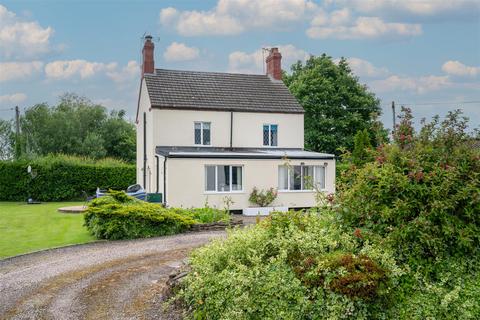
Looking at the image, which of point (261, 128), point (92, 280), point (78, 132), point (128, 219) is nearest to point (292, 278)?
point (92, 280)

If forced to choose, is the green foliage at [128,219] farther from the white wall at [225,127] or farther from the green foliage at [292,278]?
the white wall at [225,127]

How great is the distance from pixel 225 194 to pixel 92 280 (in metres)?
13.4

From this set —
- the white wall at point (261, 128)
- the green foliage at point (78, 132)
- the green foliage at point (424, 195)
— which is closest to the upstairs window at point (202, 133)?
the white wall at point (261, 128)

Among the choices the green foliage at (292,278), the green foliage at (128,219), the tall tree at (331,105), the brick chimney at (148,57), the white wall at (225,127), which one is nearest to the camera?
the green foliage at (292,278)

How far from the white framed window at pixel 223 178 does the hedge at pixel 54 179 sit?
38.1 feet

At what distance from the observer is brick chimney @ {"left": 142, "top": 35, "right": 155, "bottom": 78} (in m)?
27.8

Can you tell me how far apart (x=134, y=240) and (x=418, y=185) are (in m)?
9.90

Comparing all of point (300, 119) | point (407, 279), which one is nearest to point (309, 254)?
point (407, 279)

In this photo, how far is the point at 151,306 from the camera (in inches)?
297

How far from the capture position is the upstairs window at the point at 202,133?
2673cm

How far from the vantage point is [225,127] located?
27219 millimetres

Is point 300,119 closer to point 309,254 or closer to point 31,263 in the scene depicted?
point 31,263

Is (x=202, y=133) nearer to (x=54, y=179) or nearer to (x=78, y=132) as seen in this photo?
(x=54, y=179)

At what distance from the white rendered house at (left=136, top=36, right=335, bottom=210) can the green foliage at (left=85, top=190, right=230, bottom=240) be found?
19.3 feet
